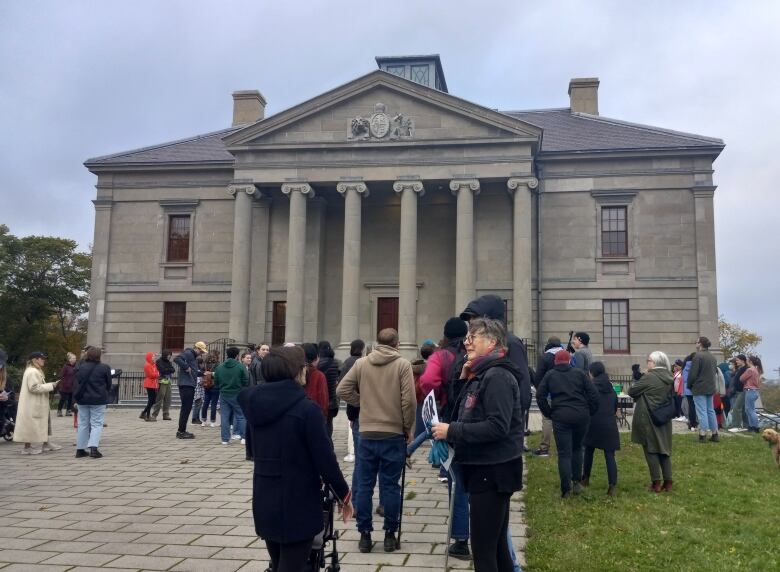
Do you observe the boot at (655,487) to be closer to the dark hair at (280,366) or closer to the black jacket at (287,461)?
the black jacket at (287,461)

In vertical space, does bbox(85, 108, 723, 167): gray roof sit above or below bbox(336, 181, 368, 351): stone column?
above

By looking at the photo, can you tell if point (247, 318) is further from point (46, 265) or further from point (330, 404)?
point (46, 265)

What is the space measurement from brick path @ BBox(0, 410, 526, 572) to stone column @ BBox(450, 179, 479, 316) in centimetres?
1516

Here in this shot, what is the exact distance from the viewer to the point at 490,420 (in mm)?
4586

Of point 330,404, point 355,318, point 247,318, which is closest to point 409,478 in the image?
point 330,404

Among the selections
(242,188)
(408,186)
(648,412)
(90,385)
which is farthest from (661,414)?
(242,188)

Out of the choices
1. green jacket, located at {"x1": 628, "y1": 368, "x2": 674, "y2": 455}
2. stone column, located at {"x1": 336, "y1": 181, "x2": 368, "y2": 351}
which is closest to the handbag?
green jacket, located at {"x1": 628, "y1": 368, "x2": 674, "y2": 455}

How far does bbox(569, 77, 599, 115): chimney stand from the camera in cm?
3572

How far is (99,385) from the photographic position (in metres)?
12.9

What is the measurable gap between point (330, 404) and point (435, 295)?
66.5 feet

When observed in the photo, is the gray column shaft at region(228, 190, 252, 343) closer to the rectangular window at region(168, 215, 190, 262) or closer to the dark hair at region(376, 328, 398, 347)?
the rectangular window at region(168, 215, 190, 262)

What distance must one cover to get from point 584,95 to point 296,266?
18.5 m

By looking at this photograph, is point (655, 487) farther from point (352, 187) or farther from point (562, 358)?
point (352, 187)

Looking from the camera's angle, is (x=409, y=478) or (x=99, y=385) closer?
(x=409, y=478)
